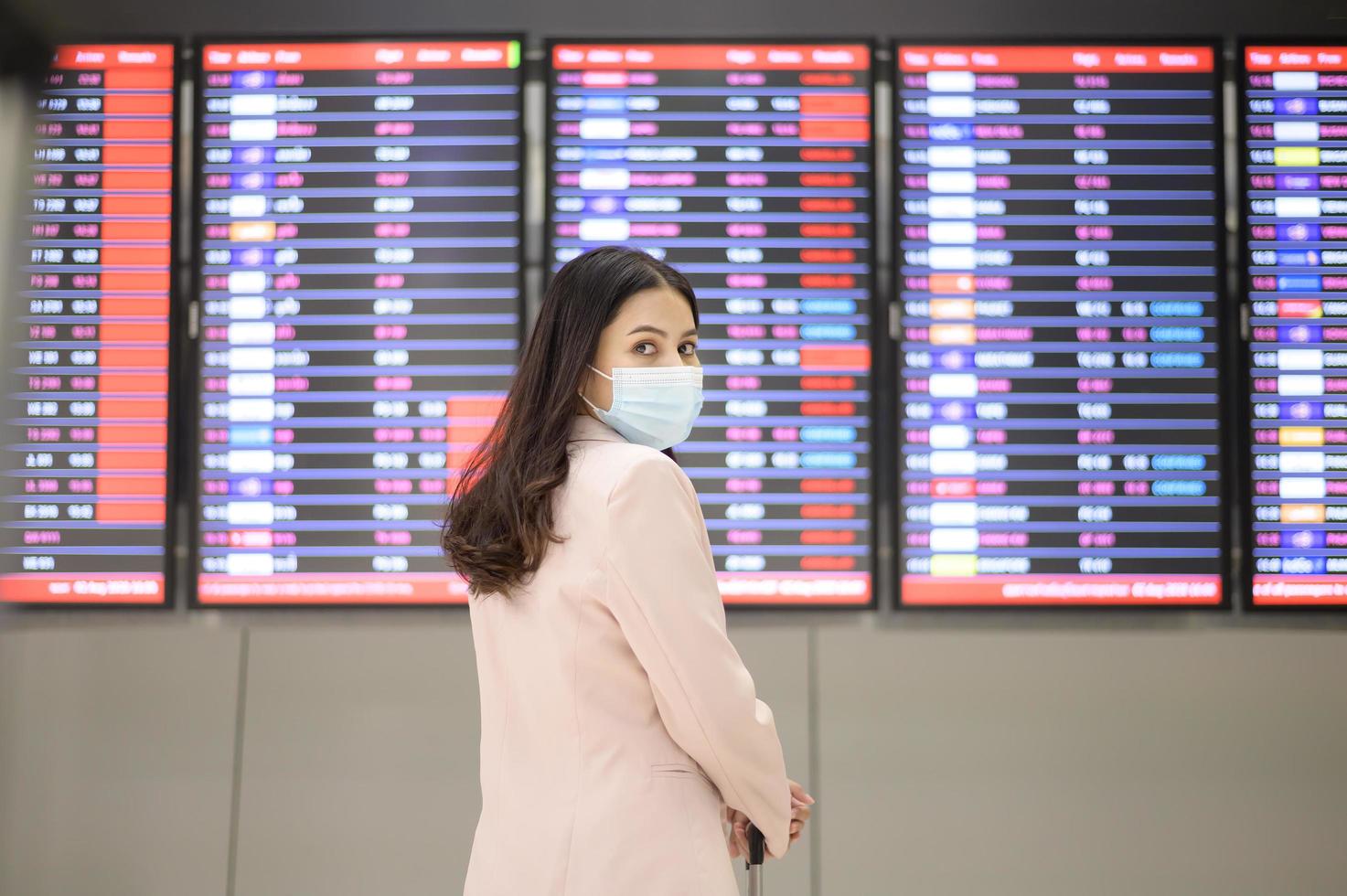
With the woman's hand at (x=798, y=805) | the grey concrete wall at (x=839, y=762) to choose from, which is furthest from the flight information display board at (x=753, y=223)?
the woman's hand at (x=798, y=805)

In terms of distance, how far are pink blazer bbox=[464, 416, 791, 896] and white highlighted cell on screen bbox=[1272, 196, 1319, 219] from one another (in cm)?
245

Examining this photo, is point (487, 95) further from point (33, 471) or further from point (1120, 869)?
point (1120, 869)

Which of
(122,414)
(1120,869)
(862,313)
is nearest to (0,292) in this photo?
(122,414)

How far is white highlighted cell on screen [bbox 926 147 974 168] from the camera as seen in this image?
3135mm

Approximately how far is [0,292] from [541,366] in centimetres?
237

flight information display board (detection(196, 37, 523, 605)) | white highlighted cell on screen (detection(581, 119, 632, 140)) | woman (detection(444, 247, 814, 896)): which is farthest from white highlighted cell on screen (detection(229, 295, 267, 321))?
woman (detection(444, 247, 814, 896))

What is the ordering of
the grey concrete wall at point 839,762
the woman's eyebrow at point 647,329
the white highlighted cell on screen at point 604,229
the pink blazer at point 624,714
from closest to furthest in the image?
the pink blazer at point 624,714 → the woman's eyebrow at point 647,329 → the grey concrete wall at point 839,762 → the white highlighted cell on screen at point 604,229

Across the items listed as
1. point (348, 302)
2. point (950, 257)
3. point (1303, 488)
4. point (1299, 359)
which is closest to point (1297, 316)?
point (1299, 359)

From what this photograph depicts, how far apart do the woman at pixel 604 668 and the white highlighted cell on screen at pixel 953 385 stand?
64.3 inches

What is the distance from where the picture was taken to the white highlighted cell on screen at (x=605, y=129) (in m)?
3.13

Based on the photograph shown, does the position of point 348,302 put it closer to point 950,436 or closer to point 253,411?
point 253,411

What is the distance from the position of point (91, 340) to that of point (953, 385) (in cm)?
243

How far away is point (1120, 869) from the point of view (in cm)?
301

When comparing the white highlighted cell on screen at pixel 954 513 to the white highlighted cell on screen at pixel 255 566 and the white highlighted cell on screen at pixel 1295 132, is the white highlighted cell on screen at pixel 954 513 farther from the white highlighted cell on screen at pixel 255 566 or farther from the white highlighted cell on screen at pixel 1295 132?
the white highlighted cell on screen at pixel 255 566
